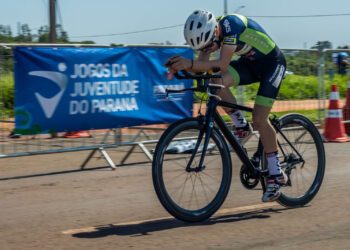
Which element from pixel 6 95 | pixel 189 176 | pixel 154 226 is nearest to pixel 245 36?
pixel 189 176

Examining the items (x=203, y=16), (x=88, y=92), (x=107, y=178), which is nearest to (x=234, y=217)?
(x=203, y=16)

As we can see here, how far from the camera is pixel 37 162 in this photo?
932cm

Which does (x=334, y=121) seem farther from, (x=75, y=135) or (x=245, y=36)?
(x=245, y=36)

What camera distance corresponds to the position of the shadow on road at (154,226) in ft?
16.2

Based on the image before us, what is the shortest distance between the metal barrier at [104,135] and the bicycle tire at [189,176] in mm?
3513

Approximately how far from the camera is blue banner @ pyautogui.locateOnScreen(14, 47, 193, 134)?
8.25 metres

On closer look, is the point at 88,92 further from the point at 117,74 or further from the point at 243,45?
the point at 243,45

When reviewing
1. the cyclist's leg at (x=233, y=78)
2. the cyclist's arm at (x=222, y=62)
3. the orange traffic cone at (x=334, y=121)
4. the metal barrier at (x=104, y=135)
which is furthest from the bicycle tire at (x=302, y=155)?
the orange traffic cone at (x=334, y=121)

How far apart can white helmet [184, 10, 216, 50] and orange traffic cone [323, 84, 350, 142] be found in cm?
658

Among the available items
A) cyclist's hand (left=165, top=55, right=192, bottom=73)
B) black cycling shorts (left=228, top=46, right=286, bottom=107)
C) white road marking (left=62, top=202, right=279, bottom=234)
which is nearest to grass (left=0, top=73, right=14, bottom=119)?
white road marking (left=62, top=202, right=279, bottom=234)

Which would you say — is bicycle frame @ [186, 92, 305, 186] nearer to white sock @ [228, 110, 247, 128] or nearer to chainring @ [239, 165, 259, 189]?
chainring @ [239, 165, 259, 189]

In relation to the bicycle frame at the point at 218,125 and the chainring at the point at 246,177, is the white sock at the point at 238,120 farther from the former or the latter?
the chainring at the point at 246,177

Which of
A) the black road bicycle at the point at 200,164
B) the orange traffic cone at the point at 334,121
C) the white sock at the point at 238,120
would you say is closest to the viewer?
the black road bicycle at the point at 200,164

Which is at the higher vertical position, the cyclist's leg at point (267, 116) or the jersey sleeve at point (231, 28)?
the jersey sleeve at point (231, 28)
